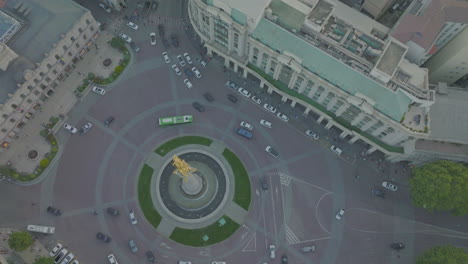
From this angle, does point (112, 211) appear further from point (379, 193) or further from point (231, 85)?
point (379, 193)

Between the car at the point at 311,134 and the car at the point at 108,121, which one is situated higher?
the car at the point at 311,134

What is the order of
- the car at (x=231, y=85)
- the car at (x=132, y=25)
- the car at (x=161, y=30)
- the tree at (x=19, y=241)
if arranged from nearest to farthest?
the tree at (x=19, y=241)
the car at (x=231, y=85)
the car at (x=161, y=30)
the car at (x=132, y=25)

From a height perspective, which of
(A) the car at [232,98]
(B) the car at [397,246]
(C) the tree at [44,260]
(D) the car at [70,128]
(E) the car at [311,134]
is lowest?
(C) the tree at [44,260]

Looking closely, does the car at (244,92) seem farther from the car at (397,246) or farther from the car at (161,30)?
the car at (397,246)

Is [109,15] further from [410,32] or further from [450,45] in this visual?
[450,45]

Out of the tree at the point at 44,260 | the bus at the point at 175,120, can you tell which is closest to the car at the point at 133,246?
the tree at the point at 44,260

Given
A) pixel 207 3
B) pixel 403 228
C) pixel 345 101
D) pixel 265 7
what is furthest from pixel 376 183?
pixel 207 3

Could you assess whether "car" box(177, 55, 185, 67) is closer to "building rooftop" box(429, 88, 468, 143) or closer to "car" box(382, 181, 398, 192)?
"car" box(382, 181, 398, 192)
